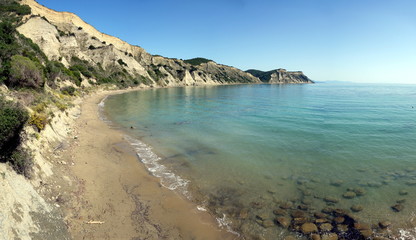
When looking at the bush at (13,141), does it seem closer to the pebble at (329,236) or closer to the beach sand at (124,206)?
the beach sand at (124,206)

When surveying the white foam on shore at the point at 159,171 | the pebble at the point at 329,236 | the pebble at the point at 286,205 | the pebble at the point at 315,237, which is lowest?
the pebble at the point at 315,237

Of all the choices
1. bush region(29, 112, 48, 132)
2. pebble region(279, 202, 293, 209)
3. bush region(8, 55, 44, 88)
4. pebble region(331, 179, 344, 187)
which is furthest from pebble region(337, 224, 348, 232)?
bush region(8, 55, 44, 88)

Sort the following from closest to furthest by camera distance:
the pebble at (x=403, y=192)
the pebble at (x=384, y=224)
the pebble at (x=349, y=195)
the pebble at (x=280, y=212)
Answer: the pebble at (x=384, y=224)
the pebble at (x=280, y=212)
the pebble at (x=349, y=195)
the pebble at (x=403, y=192)

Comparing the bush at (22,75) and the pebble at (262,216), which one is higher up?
the bush at (22,75)

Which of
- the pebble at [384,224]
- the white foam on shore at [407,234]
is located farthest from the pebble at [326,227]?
the white foam on shore at [407,234]

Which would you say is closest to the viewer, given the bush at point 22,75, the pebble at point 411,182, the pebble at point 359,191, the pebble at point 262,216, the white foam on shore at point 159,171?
the pebble at point 262,216

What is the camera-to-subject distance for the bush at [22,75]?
18.2 m

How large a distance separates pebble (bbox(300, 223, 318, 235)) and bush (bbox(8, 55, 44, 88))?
22649 mm

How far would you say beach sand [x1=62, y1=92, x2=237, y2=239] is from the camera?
291 inches

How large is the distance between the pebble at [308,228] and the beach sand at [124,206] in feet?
8.31

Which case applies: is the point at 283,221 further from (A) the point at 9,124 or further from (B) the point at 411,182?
(A) the point at 9,124

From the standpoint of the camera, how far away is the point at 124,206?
8719 millimetres

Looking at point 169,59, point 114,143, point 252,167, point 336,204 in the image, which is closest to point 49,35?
point 114,143

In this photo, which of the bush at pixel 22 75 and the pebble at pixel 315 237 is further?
the bush at pixel 22 75
